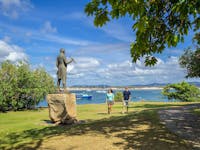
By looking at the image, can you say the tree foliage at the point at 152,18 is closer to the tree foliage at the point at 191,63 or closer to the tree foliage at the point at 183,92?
the tree foliage at the point at 191,63

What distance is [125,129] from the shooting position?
499 inches

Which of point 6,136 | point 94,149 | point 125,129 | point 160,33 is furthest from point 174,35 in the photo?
point 6,136

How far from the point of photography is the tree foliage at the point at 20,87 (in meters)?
33.7

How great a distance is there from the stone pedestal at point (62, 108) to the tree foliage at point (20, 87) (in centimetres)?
1651

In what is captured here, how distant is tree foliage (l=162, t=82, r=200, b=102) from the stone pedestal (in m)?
33.6

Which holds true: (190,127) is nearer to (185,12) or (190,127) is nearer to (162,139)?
(162,139)

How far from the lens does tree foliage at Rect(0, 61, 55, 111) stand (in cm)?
3367

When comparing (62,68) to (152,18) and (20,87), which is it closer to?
(152,18)

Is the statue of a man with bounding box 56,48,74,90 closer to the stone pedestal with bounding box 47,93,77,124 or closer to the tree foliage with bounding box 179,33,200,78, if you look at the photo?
the stone pedestal with bounding box 47,93,77,124

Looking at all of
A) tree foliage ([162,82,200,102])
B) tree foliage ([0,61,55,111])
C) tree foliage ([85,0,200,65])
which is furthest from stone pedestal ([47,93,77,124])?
tree foliage ([162,82,200,102])

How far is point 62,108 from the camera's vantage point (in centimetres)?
1781

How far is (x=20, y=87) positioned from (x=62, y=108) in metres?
18.9

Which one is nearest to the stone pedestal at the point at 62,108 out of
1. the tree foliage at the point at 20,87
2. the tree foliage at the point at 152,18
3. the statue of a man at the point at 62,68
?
the statue of a man at the point at 62,68

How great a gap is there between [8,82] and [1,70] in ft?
5.13
